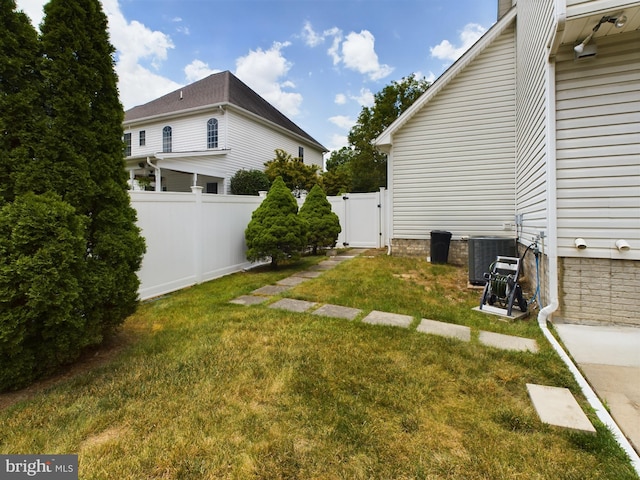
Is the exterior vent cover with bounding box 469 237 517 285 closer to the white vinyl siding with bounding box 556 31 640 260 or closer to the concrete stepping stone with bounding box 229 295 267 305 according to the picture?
the white vinyl siding with bounding box 556 31 640 260

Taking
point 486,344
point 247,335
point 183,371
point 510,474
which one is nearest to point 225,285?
point 247,335

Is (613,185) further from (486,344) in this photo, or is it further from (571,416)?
(571,416)

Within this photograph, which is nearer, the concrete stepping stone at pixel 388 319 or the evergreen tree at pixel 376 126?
the concrete stepping stone at pixel 388 319

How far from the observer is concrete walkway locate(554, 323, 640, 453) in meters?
2.17

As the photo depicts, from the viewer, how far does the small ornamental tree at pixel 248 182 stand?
15.0 meters

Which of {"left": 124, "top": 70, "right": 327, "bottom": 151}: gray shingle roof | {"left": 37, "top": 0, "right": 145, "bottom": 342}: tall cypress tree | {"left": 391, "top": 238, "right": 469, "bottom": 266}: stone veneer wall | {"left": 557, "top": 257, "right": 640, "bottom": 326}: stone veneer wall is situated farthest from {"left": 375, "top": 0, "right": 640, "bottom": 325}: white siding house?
{"left": 124, "top": 70, "right": 327, "bottom": 151}: gray shingle roof

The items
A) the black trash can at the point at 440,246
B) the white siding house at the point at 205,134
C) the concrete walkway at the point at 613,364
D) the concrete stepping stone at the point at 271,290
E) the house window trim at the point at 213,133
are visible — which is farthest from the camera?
the house window trim at the point at 213,133

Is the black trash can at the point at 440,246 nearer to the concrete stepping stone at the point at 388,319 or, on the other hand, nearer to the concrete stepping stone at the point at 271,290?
the concrete stepping stone at the point at 271,290

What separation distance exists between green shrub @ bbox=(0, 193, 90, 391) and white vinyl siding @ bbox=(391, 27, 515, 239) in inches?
303

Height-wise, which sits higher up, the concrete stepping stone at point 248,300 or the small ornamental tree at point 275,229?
the small ornamental tree at point 275,229

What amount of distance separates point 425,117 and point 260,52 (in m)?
11.6

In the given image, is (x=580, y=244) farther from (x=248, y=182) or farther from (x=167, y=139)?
(x=167, y=139)

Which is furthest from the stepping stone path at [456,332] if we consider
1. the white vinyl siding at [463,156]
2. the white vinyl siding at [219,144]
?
the white vinyl siding at [219,144]

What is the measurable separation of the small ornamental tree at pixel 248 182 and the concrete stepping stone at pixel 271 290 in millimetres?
9655
